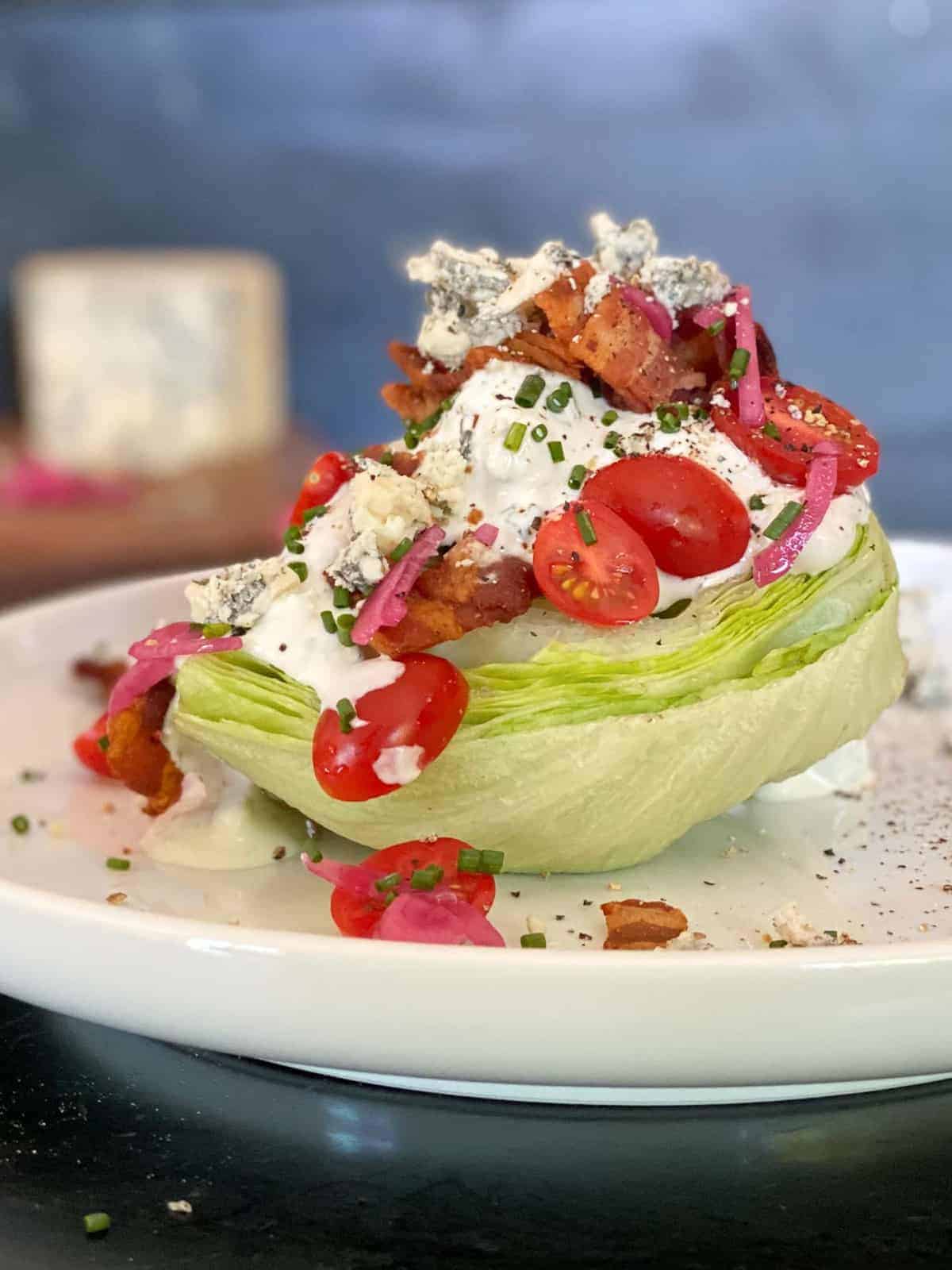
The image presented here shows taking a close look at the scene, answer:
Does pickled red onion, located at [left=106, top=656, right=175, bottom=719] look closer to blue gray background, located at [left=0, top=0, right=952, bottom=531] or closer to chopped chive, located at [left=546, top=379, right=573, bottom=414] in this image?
chopped chive, located at [left=546, top=379, right=573, bottom=414]

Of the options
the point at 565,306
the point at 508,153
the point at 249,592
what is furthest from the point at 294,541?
the point at 508,153

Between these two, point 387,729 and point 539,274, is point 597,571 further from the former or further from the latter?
point 539,274

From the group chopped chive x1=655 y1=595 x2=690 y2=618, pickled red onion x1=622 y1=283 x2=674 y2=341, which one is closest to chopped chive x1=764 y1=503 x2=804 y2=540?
chopped chive x1=655 y1=595 x2=690 y2=618

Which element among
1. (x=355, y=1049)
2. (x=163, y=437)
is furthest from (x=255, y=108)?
(x=355, y=1049)

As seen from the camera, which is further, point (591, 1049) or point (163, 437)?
point (163, 437)

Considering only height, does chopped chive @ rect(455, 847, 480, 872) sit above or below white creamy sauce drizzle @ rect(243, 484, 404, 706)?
below

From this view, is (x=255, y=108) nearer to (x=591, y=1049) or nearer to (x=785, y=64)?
(x=785, y=64)
